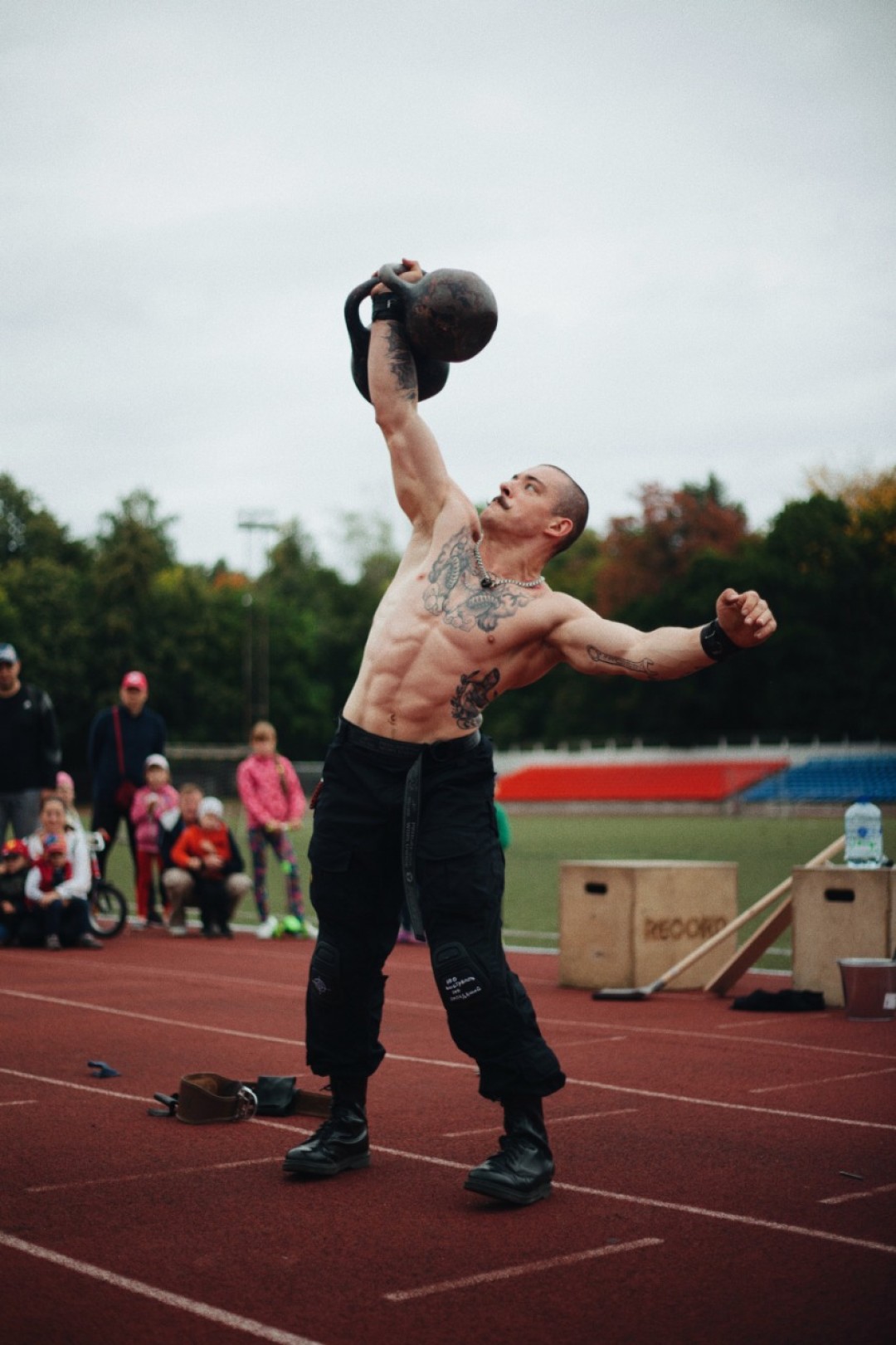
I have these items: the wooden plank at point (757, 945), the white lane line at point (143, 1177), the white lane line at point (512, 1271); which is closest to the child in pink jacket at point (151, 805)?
the wooden plank at point (757, 945)

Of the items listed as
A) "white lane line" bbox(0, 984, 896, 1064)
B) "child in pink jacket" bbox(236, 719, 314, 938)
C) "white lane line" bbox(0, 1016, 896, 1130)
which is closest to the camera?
"white lane line" bbox(0, 1016, 896, 1130)

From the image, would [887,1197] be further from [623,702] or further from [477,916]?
[623,702]

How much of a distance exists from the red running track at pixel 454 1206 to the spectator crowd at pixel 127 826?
15.1 ft

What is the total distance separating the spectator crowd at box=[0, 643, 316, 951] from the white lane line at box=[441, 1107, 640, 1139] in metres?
7.49

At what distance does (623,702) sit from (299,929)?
6077 cm

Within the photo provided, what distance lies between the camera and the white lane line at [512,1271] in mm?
3814

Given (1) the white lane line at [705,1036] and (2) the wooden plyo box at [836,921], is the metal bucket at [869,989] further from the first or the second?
(1) the white lane line at [705,1036]

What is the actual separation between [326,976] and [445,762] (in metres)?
0.80

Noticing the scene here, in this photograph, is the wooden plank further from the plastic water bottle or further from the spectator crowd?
the spectator crowd

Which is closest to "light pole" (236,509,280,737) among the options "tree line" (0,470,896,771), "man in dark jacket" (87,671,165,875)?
"tree line" (0,470,896,771)

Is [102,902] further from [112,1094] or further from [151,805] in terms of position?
[112,1094]

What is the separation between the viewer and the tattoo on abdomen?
196 inches

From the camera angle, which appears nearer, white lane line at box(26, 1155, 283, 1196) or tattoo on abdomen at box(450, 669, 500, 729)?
white lane line at box(26, 1155, 283, 1196)

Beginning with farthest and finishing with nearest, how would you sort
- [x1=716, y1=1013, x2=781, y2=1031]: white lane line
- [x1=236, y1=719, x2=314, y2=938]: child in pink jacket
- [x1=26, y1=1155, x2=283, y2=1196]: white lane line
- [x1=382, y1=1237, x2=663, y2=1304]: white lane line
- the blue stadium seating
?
the blue stadium seating
[x1=236, y1=719, x2=314, y2=938]: child in pink jacket
[x1=716, y1=1013, x2=781, y2=1031]: white lane line
[x1=26, y1=1155, x2=283, y2=1196]: white lane line
[x1=382, y1=1237, x2=663, y2=1304]: white lane line
